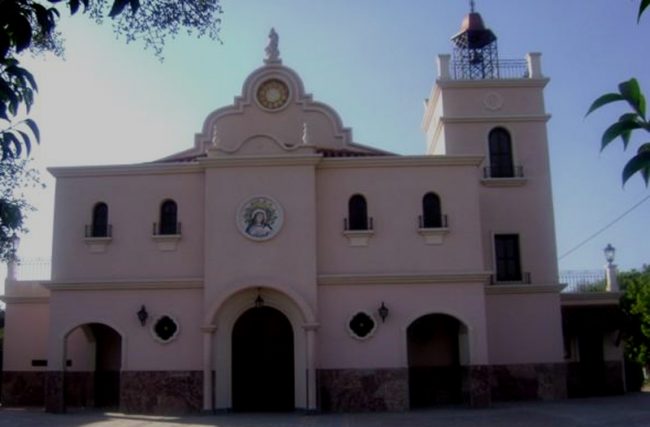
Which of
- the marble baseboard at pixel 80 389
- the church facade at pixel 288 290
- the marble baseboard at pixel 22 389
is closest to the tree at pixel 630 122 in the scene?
the church facade at pixel 288 290

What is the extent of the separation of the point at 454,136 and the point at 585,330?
776 centimetres

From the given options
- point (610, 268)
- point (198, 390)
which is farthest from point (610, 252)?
point (198, 390)

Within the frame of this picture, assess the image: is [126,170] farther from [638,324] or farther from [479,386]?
[638,324]

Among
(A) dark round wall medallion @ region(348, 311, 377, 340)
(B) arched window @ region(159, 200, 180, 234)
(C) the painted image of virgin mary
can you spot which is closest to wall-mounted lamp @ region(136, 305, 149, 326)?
(B) arched window @ region(159, 200, 180, 234)

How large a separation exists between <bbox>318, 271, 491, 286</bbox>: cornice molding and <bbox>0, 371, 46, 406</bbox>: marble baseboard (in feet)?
35.2

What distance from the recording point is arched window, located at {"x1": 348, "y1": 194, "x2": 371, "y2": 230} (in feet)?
73.1

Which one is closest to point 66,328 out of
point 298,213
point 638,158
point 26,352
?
point 26,352

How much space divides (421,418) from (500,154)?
1006 centimetres

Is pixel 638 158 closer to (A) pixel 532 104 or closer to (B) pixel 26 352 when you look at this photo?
(A) pixel 532 104

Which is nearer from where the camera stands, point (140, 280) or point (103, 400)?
point (140, 280)

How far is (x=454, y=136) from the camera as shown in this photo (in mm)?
25312

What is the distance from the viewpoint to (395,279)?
21625 millimetres

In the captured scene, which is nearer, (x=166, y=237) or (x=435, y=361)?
(x=166, y=237)

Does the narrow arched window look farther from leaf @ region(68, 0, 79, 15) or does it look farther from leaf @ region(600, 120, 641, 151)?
leaf @ region(600, 120, 641, 151)
